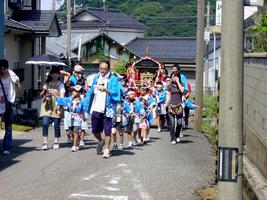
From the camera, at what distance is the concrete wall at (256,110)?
980cm

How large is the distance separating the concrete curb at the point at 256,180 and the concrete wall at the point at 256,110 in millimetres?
86

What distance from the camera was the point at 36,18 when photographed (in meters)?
24.7

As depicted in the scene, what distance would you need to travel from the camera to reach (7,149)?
12117mm

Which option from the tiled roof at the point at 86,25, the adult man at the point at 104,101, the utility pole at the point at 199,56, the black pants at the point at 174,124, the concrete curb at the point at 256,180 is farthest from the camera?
the tiled roof at the point at 86,25

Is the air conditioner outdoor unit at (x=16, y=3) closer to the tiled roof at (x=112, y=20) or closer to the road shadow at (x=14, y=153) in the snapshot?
the road shadow at (x=14, y=153)

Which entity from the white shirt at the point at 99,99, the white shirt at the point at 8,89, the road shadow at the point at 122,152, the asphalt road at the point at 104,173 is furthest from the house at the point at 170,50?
the white shirt at the point at 8,89

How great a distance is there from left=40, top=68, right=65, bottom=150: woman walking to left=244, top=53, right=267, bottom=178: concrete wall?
4.00 meters

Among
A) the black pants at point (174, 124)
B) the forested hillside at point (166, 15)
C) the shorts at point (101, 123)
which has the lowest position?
the black pants at point (174, 124)

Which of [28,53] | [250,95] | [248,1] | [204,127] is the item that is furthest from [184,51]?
[248,1]

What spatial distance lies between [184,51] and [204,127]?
33763mm

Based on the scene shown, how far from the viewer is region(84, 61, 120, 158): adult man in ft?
38.4

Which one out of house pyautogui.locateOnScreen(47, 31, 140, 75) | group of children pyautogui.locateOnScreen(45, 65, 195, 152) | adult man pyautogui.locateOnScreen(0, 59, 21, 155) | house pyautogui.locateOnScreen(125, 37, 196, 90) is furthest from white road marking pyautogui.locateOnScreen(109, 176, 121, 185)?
house pyautogui.locateOnScreen(125, 37, 196, 90)

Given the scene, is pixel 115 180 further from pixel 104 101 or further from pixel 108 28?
pixel 108 28

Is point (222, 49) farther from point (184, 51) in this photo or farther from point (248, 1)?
point (184, 51)
